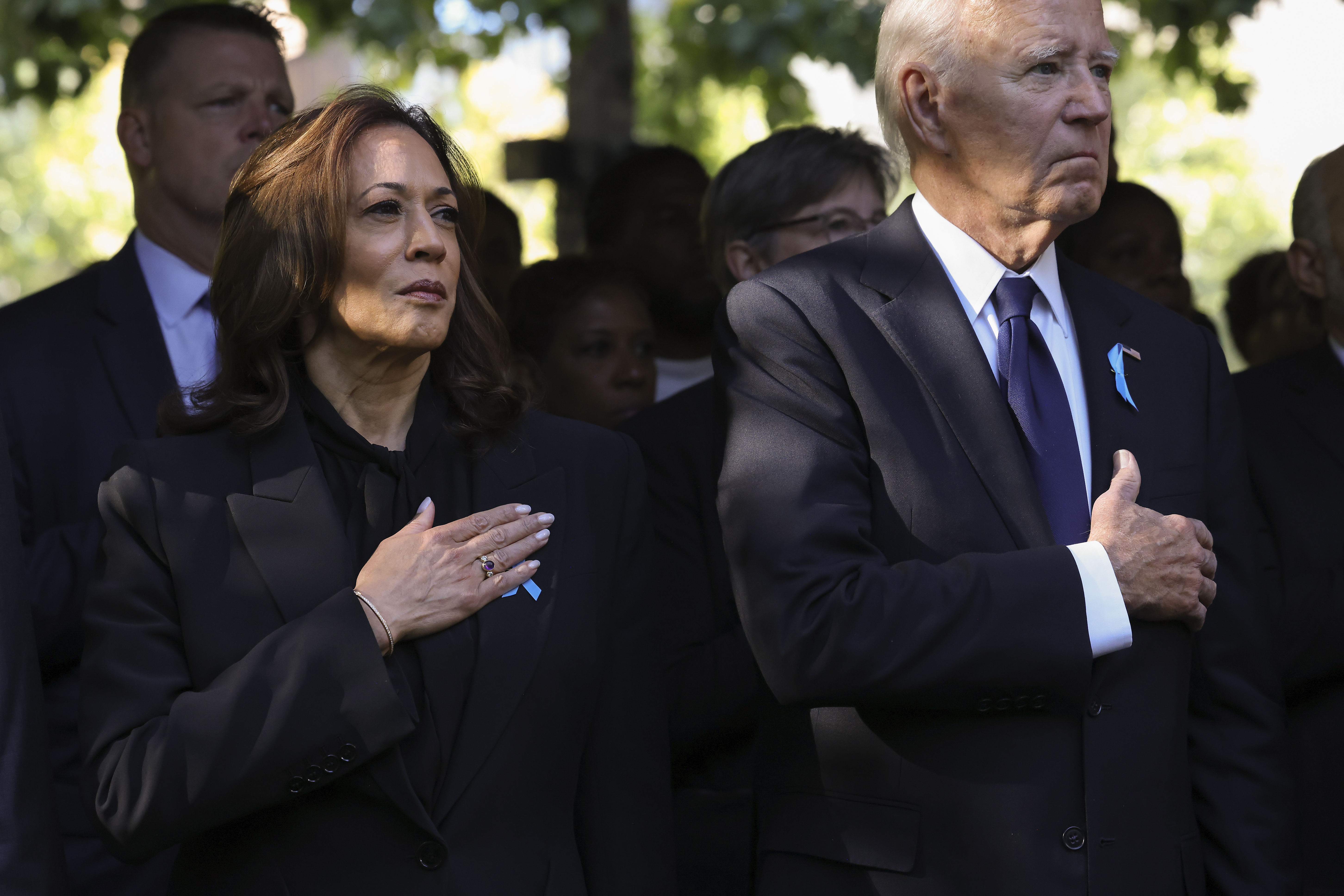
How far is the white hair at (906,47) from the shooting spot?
276cm

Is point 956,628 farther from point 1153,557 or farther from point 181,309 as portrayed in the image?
point 181,309

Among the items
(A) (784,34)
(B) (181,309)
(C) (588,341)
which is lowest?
(C) (588,341)

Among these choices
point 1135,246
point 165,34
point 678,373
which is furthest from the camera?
point 678,373

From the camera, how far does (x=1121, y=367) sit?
277 centimetres

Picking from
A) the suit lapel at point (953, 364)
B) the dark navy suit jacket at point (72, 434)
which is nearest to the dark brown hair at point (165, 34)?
the dark navy suit jacket at point (72, 434)

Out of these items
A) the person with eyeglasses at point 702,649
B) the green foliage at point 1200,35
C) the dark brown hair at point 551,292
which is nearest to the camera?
the person with eyeglasses at point 702,649

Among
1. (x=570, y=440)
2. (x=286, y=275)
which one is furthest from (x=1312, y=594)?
(x=286, y=275)

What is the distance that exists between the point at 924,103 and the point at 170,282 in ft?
7.71

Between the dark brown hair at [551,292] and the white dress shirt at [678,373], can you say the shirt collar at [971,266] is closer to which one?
the dark brown hair at [551,292]

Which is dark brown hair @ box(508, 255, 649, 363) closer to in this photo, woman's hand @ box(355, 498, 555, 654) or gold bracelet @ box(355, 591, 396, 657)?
woman's hand @ box(355, 498, 555, 654)

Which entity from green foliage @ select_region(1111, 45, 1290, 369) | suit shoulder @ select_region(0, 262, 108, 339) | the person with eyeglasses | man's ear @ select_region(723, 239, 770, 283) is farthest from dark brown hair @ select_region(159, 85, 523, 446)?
green foliage @ select_region(1111, 45, 1290, 369)

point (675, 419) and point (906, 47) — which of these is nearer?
point (906, 47)

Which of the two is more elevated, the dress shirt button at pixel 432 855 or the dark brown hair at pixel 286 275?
the dark brown hair at pixel 286 275

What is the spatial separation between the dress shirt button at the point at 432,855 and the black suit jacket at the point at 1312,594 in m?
2.00
